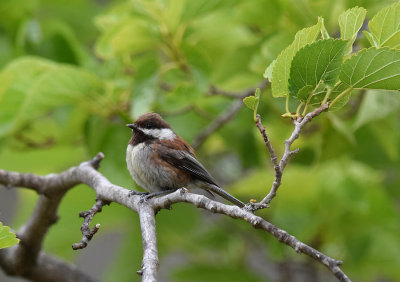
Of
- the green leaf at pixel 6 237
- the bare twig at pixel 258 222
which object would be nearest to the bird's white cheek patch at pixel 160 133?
the bare twig at pixel 258 222

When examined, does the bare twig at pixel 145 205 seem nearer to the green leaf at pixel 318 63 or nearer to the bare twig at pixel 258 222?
the bare twig at pixel 258 222

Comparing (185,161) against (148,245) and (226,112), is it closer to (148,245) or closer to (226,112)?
(226,112)

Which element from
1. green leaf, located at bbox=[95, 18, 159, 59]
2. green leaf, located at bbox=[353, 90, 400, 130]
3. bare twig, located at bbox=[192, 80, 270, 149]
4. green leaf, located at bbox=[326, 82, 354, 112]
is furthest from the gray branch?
green leaf, located at bbox=[353, 90, 400, 130]

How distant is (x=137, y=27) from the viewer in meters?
3.08

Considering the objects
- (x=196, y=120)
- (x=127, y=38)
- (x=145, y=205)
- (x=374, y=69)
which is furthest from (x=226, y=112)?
(x=374, y=69)

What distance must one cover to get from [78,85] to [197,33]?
0.82 m

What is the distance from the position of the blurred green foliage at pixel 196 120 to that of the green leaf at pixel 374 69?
108 cm

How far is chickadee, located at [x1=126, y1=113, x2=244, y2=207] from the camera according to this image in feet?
10.3

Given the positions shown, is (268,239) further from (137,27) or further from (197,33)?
(137,27)

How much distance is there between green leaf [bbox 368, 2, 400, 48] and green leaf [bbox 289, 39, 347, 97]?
138mm

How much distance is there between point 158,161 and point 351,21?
157 cm

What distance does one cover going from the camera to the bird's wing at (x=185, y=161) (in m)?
3.07

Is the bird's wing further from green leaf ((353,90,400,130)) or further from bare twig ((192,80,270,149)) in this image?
green leaf ((353,90,400,130))

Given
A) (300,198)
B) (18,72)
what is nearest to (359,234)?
(300,198)
